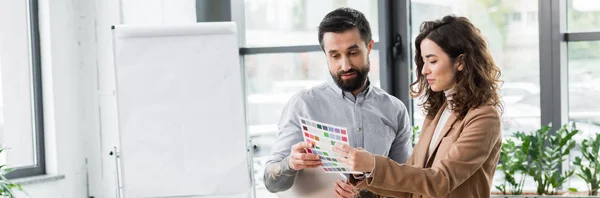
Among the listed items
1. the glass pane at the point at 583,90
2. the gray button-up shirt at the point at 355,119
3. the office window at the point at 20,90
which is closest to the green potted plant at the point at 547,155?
the glass pane at the point at 583,90

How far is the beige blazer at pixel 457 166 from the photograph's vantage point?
2.12 metres

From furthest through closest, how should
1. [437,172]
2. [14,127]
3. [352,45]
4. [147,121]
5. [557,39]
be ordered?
1. [14,127]
2. [557,39]
3. [147,121]
4. [352,45]
5. [437,172]

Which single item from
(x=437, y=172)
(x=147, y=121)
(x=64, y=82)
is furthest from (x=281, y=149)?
(x=64, y=82)

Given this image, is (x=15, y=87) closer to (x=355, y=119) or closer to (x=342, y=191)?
(x=355, y=119)

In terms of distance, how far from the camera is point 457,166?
7.00 ft

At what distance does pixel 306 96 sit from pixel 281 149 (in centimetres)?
21

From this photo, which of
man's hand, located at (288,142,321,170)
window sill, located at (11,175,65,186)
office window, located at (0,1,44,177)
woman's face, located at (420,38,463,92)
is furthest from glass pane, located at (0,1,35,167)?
woman's face, located at (420,38,463,92)

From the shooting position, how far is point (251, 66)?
4.44 metres

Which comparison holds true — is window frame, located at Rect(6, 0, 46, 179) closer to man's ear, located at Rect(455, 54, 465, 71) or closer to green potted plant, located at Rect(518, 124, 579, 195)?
green potted plant, located at Rect(518, 124, 579, 195)

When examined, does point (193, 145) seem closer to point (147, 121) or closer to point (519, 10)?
point (147, 121)

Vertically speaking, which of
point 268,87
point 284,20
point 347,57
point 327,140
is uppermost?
point 284,20

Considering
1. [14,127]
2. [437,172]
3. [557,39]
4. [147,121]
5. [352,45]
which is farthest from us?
[14,127]

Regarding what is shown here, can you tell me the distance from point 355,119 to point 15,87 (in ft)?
7.73

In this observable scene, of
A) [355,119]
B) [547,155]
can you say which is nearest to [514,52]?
[547,155]
